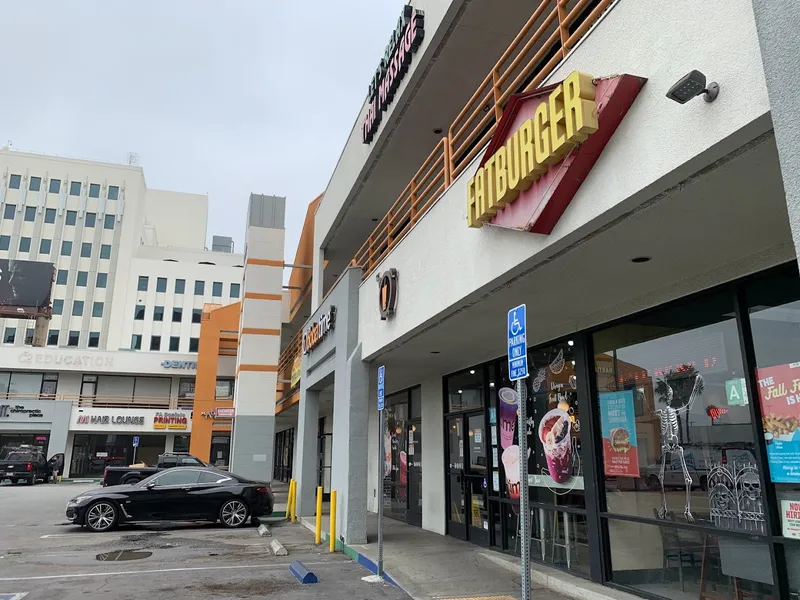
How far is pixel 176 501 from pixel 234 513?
143 centimetres

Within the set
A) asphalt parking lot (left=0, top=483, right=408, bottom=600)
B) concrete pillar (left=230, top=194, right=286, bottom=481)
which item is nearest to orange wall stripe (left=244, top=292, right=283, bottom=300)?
concrete pillar (left=230, top=194, right=286, bottom=481)

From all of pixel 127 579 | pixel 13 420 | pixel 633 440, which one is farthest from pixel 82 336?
pixel 633 440

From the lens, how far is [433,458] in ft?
43.9

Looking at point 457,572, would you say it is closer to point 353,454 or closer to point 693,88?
point 353,454

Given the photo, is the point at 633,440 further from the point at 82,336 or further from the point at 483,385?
the point at 82,336

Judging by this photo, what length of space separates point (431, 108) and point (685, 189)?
7637mm

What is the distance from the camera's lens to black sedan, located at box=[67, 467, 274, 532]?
14.2 meters

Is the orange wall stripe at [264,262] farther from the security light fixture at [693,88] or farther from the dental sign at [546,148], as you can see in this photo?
the security light fixture at [693,88]

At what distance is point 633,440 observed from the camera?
740 centimetres

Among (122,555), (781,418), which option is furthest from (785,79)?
(122,555)

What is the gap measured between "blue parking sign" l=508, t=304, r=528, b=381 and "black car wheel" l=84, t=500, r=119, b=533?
12917 mm

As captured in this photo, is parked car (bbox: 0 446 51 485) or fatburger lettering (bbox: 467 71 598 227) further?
parked car (bbox: 0 446 51 485)

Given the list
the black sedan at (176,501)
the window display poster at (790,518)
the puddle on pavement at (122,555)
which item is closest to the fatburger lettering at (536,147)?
the window display poster at (790,518)

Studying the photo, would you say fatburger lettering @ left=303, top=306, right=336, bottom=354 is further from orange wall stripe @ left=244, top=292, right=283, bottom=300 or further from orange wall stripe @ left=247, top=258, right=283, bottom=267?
orange wall stripe @ left=247, top=258, right=283, bottom=267
